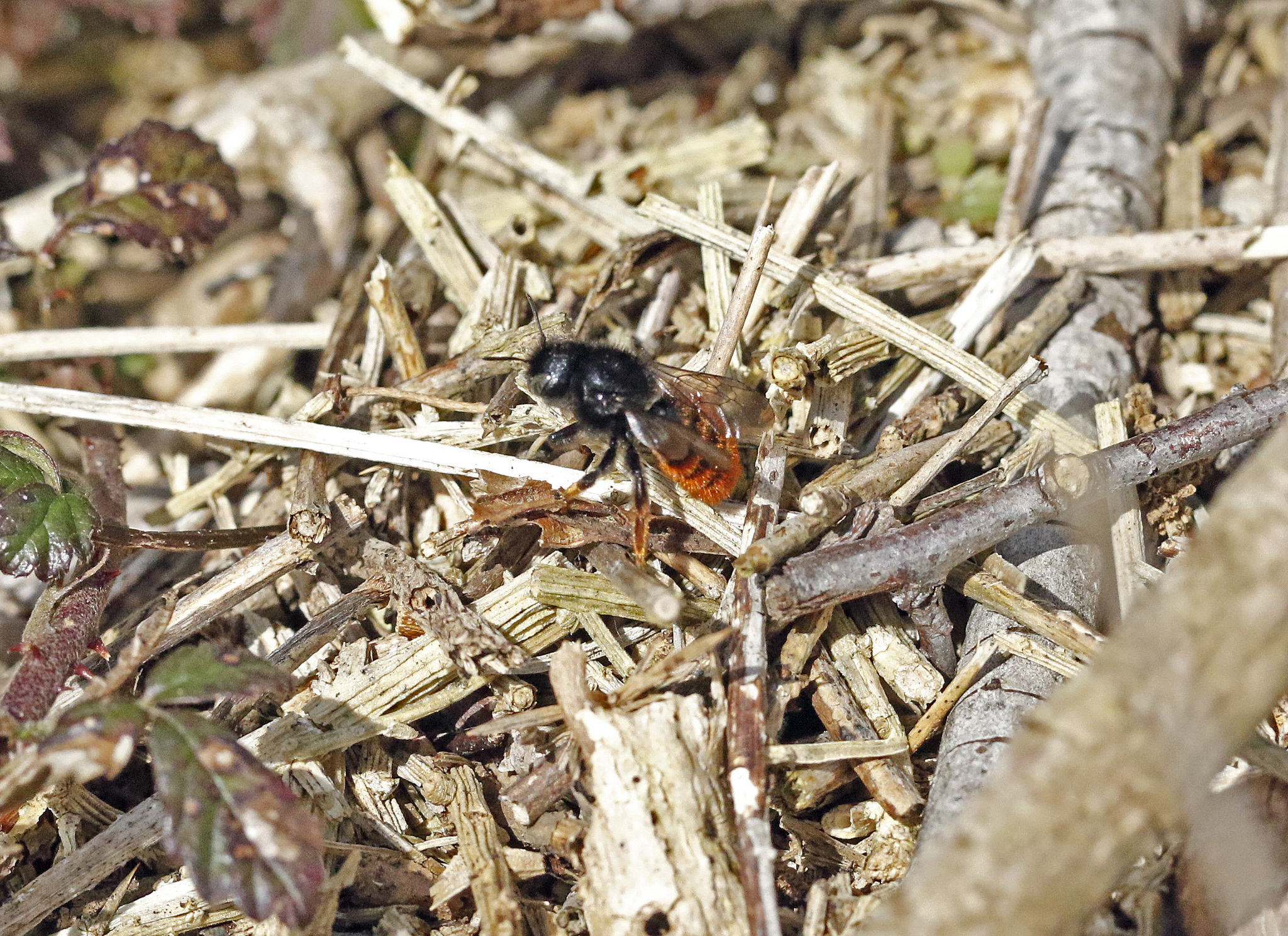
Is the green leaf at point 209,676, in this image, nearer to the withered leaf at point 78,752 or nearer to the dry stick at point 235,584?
the withered leaf at point 78,752

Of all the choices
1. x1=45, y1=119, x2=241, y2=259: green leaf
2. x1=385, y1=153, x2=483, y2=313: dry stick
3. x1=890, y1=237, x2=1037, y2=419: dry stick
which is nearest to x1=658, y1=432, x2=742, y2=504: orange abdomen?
x1=890, y1=237, x2=1037, y2=419: dry stick

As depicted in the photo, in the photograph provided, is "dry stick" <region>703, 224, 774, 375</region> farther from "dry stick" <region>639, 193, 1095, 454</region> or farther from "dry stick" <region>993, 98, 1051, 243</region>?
"dry stick" <region>993, 98, 1051, 243</region>

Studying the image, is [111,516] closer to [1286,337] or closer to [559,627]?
[559,627]

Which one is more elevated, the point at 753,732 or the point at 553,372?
A: the point at 553,372

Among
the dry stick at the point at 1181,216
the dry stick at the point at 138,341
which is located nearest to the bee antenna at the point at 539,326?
the dry stick at the point at 138,341

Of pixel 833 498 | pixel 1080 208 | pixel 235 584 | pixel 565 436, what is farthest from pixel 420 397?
Answer: pixel 1080 208

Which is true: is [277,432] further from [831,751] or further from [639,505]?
[831,751]
